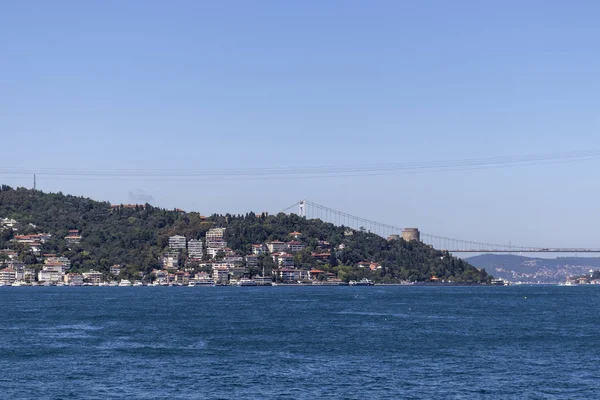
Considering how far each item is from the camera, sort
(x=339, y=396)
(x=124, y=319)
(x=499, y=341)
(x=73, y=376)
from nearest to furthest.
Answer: (x=339, y=396), (x=73, y=376), (x=499, y=341), (x=124, y=319)

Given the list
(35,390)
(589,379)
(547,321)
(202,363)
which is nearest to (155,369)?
(202,363)

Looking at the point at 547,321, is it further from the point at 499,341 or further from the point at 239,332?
the point at 239,332

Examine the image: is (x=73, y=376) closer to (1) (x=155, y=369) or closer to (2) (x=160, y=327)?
(1) (x=155, y=369)

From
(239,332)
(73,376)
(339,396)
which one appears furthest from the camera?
(239,332)

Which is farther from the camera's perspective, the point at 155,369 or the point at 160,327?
the point at 160,327

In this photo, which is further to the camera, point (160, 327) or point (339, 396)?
point (160, 327)

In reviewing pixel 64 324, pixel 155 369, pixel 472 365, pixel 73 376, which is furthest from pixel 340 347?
pixel 64 324
